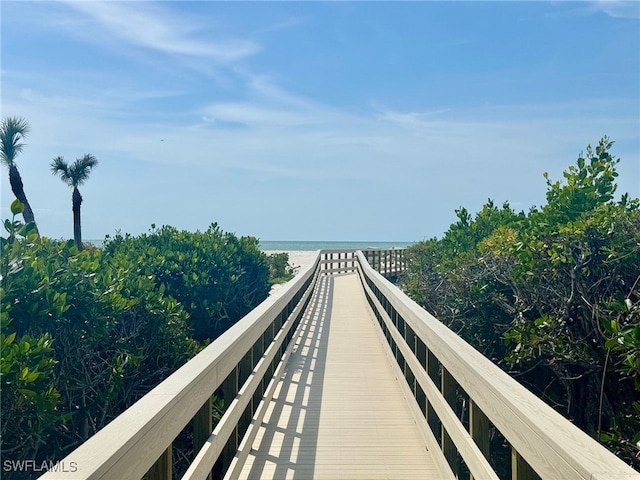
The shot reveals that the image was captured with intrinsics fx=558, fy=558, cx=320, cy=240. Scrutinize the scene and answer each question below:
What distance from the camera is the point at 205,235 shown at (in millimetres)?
15781

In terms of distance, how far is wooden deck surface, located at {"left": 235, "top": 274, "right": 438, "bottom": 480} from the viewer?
403cm

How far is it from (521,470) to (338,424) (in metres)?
3.14

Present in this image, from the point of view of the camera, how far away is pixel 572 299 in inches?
273

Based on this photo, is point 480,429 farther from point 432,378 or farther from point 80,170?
point 80,170

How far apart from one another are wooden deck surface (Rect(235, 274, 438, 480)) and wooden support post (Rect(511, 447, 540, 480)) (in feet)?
6.28

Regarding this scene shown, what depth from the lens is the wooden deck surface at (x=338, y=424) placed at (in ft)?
13.2

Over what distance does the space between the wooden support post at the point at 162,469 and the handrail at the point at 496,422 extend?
1317 millimetres

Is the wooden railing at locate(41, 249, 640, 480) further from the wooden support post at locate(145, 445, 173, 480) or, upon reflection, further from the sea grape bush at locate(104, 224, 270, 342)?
the sea grape bush at locate(104, 224, 270, 342)

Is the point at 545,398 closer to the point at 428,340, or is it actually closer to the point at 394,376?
the point at 394,376

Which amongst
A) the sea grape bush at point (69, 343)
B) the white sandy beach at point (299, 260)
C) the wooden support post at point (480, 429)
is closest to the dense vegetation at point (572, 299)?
the wooden support post at point (480, 429)

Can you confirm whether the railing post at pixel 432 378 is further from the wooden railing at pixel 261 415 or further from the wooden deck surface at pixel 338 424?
the wooden deck surface at pixel 338 424

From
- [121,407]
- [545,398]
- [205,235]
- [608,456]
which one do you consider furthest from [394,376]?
[205,235]

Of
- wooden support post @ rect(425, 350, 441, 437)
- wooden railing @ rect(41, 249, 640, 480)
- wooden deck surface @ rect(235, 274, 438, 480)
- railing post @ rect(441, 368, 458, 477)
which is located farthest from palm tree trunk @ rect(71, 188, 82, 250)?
railing post @ rect(441, 368, 458, 477)

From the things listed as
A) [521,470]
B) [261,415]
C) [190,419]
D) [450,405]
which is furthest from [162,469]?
[261,415]
